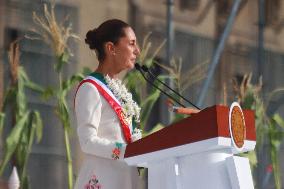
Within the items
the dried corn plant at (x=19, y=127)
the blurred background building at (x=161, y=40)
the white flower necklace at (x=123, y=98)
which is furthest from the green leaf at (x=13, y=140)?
the white flower necklace at (x=123, y=98)

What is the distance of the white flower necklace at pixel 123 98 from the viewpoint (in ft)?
11.5

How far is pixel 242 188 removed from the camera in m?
3.03

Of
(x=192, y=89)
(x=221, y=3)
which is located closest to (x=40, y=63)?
(x=192, y=89)

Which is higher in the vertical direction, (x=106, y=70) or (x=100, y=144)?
(x=106, y=70)

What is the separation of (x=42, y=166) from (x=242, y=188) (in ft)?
17.0

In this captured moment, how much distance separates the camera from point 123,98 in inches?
140

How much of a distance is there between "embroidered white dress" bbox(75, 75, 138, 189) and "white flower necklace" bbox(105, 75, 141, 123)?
0.07 m

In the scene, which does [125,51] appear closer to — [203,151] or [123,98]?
[123,98]

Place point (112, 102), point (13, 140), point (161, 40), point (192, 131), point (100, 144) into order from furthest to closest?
1. point (161, 40)
2. point (13, 140)
3. point (112, 102)
4. point (100, 144)
5. point (192, 131)

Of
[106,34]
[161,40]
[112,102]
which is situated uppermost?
[161,40]

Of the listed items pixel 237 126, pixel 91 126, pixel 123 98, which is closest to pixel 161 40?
pixel 123 98

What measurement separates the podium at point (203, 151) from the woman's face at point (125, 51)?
1.35ft

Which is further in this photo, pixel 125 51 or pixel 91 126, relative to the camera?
pixel 125 51

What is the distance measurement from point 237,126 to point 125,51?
553 millimetres
